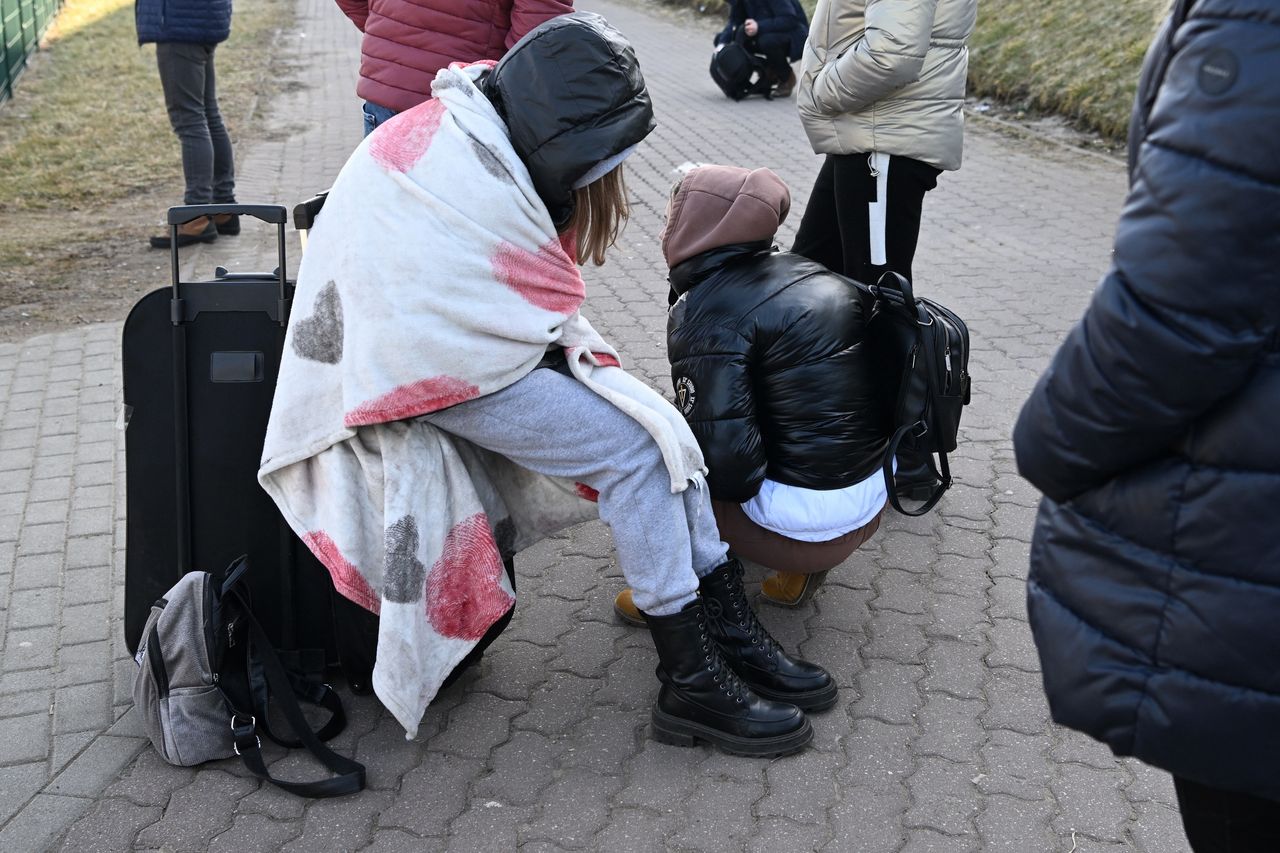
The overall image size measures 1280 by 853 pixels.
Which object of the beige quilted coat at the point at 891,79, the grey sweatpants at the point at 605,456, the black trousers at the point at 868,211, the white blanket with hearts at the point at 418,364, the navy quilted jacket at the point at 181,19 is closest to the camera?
the white blanket with hearts at the point at 418,364

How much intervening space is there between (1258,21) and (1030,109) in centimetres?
974

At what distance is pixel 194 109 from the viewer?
652 cm

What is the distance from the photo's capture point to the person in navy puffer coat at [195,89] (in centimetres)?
620

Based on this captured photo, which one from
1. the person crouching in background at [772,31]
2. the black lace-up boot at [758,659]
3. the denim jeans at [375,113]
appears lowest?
the person crouching in background at [772,31]

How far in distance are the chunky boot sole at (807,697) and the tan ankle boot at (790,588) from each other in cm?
46

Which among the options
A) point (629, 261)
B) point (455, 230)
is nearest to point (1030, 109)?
point (629, 261)

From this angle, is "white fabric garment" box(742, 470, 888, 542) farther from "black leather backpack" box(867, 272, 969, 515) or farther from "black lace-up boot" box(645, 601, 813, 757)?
"black lace-up boot" box(645, 601, 813, 757)

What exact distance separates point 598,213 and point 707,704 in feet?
3.57

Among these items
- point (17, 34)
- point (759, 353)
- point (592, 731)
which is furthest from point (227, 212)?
point (17, 34)

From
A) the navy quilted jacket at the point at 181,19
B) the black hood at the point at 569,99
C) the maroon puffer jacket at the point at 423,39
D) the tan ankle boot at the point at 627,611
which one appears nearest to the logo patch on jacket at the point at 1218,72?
the black hood at the point at 569,99

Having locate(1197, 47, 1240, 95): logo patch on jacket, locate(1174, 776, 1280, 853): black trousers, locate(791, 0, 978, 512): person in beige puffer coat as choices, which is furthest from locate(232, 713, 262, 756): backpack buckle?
locate(1197, 47, 1240, 95): logo patch on jacket

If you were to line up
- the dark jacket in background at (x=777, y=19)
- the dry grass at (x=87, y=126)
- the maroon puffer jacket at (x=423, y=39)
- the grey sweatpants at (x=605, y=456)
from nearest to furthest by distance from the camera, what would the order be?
the grey sweatpants at (x=605, y=456) → the maroon puffer jacket at (x=423, y=39) → the dry grass at (x=87, y=126) → the dark jacket in background at (x=777, y=19)

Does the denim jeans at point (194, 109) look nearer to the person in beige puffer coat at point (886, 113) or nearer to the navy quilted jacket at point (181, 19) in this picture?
the navy quilted jacket at point (181, 19)

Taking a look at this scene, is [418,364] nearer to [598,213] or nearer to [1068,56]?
[598,213]
